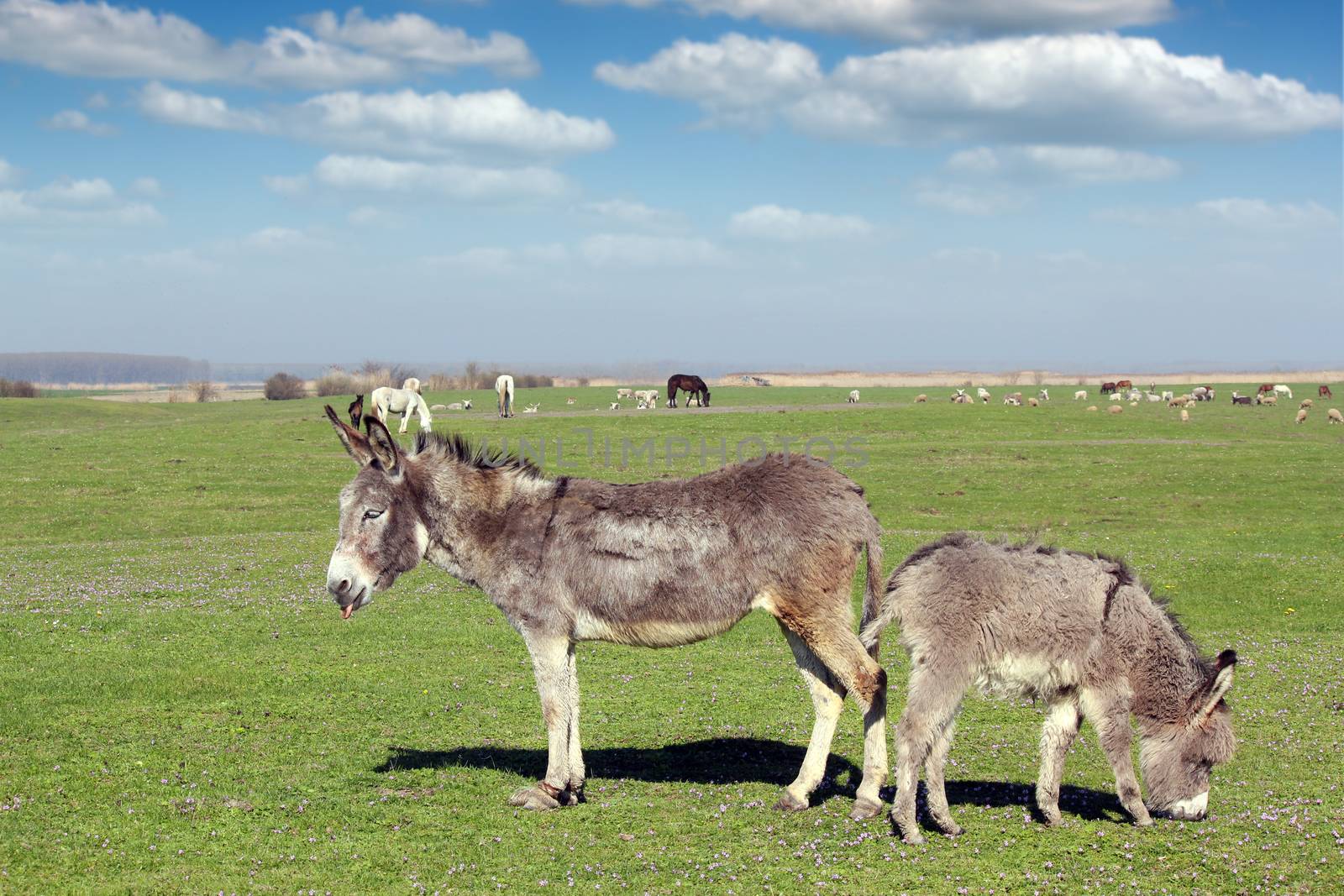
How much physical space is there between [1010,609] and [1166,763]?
1819mm

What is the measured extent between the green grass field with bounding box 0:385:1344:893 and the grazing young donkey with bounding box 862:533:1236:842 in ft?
1.41

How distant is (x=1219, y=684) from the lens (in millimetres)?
8570

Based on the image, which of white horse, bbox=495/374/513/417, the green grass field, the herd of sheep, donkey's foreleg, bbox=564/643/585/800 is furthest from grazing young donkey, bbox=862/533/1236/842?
the herd of sheep

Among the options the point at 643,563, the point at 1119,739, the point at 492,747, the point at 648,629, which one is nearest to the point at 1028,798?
the point at 1119,739

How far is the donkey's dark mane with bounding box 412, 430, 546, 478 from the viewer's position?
9.98 m

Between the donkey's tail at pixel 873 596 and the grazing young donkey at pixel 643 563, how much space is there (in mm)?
23

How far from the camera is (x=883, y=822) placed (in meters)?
8.88

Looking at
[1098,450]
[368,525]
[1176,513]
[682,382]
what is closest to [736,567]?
[368,525]

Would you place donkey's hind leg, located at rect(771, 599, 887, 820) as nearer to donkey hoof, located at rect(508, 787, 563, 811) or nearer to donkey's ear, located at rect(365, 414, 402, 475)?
donkey hoof, located at rect(508, 787, 563, 811)

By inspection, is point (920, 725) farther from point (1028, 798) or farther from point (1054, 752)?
point (1028, 798)

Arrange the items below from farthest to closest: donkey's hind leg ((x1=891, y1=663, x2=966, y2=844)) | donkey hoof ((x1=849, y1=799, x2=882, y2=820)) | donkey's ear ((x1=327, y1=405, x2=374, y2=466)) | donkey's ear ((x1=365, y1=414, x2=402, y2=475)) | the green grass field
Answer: donkey's ear ((x1=365, y1=414, x2=402, y2=475)), donkey's ear ((x1=327, y1=405, x2=374, y2=466)), donkey hoof ((x1=849, y1=799, x2=882, y2=820)), donkey's hind leg ((x1=891, y1=663, x2=966, y2=844)), the green grass field

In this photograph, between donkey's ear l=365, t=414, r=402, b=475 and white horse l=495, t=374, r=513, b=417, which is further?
white horse l=495, t=374, r=513, b=417

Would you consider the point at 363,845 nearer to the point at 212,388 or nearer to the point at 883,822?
the point at 883,822

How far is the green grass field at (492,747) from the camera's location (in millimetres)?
7938
